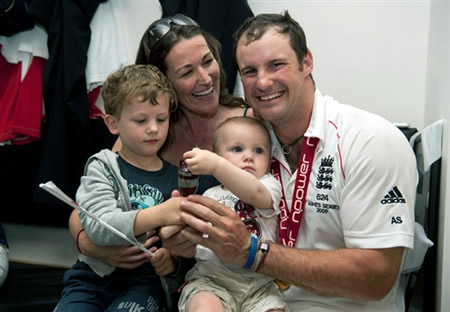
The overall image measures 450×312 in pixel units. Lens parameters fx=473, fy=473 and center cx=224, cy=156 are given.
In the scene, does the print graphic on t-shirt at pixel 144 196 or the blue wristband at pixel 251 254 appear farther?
the print graphic on t-shirt at pixel 144 196

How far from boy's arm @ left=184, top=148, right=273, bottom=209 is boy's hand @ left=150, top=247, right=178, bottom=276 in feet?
1.06

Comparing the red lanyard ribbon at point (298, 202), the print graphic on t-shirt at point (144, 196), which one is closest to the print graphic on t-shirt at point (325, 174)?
the red lanyard ribbon at point (298, 202)

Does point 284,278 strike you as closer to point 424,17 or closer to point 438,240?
point 438,240

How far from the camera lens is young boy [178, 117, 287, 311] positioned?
1.41 metres

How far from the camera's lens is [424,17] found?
2.54 metres

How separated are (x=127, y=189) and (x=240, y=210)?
391 mm

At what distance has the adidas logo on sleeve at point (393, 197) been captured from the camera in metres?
1.40

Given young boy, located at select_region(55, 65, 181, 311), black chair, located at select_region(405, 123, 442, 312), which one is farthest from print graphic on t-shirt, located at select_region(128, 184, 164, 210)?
black chair, located at select_region(405, 123, 442, 312)

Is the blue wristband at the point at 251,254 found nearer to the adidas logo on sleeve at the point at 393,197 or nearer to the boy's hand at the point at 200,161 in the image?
the boy's hand at the point at 200,161

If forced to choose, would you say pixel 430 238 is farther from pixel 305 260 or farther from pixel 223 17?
pixel 223 17

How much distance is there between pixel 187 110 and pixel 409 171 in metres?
1.00

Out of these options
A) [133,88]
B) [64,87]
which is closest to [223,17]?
[64,87]

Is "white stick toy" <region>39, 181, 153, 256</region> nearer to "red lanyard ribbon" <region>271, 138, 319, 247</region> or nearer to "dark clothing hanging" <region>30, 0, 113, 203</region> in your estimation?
"red lanyard ribbon" <region>271, 138, 319, 247</region>

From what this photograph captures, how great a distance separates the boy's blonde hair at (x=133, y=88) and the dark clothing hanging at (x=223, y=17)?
98 centimetres
